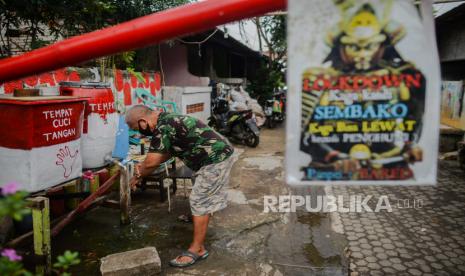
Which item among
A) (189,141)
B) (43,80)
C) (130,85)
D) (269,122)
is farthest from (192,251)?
(269,122)

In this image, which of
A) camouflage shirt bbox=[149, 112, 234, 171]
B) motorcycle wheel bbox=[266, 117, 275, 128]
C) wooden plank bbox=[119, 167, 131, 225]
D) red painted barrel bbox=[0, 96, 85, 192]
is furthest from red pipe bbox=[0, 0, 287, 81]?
motorcycle wheel bbox=[266, 117, 275, 128]

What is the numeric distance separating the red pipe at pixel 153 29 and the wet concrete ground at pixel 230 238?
2.44m

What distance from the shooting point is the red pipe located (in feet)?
6.07

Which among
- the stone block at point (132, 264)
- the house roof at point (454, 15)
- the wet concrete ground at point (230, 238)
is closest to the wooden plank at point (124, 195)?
the wet concrete ground at point (230, 238)

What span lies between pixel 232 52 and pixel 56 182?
1568cm

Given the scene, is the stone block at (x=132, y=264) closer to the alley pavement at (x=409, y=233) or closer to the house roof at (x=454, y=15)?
the alley pavement at (x=409, y=233)

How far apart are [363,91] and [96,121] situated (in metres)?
3.07

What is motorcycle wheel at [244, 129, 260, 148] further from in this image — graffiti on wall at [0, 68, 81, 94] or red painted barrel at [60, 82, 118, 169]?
red painted barrel at [60, 82, 118, 169]

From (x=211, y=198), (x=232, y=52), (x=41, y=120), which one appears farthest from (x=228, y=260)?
(x=232, y=52)

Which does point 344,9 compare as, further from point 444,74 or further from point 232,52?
point 232,52

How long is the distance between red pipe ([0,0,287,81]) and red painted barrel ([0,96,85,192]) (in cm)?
113

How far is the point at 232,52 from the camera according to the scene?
1825 cm

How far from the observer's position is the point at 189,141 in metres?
3.85

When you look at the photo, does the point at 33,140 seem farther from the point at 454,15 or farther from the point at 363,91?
the point at 454,15
